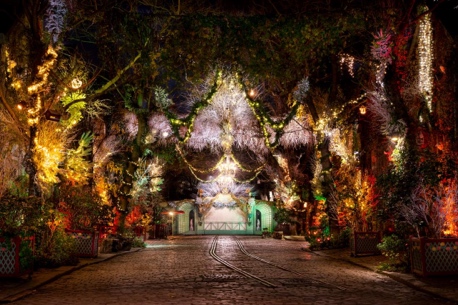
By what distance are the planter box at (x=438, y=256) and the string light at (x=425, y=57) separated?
5754 mm

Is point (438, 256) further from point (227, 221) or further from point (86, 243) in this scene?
point (227, 221)

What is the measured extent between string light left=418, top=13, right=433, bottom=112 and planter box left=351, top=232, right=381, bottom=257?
590cm

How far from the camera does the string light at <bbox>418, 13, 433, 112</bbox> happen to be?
1741 cm

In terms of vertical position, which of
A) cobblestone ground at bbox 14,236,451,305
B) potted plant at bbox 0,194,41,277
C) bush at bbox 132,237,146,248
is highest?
potted plant at bbox 0,194,41,277

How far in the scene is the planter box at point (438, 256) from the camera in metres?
13.3

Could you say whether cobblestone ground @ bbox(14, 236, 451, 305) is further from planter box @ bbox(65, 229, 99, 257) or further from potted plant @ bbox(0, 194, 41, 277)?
planter box @ bbox(65, 229, 99, 257)

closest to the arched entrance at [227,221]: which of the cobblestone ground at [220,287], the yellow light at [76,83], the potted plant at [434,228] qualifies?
the yellow light at [76,83]

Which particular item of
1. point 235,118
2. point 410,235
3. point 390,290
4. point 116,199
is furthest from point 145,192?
point 390,290

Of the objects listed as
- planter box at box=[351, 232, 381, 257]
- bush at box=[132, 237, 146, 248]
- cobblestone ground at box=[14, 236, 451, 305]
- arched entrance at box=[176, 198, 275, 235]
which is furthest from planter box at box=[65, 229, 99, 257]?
arched entrance at box=[176, 198, 275, 235]

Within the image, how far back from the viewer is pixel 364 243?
2030cm

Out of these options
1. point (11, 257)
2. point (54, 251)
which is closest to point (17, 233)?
point (11, 257)

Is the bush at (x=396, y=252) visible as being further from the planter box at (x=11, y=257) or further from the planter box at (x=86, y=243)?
the planter box at (x=86, y=243)

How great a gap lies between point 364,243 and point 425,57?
24.6 feet

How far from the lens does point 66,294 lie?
10.9 meters
